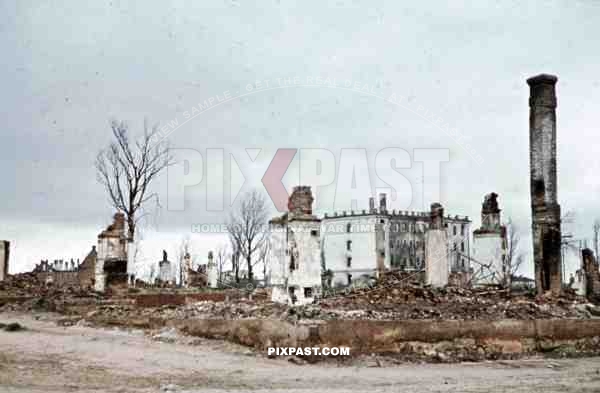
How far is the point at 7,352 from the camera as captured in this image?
10.4 metres

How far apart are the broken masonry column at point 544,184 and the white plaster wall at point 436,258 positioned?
2.45 m

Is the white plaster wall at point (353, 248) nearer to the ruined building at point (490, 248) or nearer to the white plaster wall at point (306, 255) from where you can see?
the ruined building at point (490, 248)

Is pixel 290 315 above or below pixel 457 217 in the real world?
below

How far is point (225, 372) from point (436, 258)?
9850 mm

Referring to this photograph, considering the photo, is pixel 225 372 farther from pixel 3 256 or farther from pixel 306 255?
pixel 3 256

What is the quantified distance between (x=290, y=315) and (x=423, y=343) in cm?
225

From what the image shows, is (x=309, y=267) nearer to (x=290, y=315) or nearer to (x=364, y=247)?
(x=290, y=315)

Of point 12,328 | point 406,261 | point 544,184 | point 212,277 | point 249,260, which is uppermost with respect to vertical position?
point 544,184

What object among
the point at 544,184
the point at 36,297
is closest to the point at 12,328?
the point at 36,297

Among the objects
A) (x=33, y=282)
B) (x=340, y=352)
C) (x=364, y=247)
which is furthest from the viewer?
(x=364, y=247)

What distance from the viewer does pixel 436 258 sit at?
58.0 ft

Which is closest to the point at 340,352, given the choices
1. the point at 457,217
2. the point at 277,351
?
the point at 277,351

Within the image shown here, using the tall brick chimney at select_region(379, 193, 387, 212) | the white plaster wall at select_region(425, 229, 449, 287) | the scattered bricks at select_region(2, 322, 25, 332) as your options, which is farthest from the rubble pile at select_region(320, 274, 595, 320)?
the tall brick chimney at select_region(379, 193, 387, 212)

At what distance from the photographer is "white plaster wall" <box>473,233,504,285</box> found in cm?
1844
